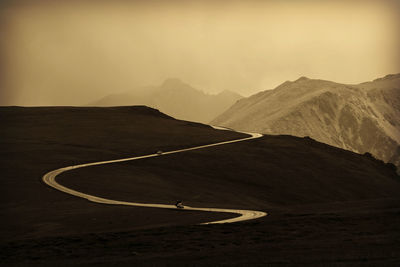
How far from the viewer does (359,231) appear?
42.9 meters

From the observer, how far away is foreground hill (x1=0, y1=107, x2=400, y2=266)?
3759 cm

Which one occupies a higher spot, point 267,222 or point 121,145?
point 121,145

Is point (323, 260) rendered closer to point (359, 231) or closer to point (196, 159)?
point (359, 231)

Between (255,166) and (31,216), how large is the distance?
2869 inches

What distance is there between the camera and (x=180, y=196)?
96.6 meters

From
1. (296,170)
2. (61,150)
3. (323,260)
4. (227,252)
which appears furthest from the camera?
(296,170)

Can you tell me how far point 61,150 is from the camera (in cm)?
13325

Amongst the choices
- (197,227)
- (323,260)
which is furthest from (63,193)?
(323,260)

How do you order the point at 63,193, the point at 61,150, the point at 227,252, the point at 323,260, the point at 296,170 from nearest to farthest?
the point at 323,260, the point at 227,252, the point at 63,193, the point at 61,150, the point at 296,170

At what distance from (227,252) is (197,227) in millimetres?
13521

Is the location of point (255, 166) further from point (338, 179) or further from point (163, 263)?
point (163, 263)

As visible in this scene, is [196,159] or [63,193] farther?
[196,159]

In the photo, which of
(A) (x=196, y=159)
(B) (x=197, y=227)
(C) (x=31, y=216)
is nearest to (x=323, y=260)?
(B) (x=197, y=227)

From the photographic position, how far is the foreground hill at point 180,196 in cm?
3759
